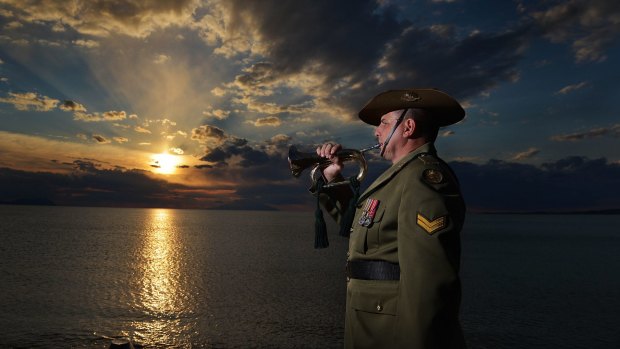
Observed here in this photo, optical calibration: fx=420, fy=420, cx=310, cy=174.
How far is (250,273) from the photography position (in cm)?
3362

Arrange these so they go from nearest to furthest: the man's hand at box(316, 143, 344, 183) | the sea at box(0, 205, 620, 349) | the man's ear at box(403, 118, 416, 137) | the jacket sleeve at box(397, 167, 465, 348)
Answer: the jacket sleeve at box(397, 167, 465, 348) < the man's ear at box(403, 118, 416, 137) < the man's hand at box(316, 143, 344, 183) < the sea at box(0, 205, 620, 349)

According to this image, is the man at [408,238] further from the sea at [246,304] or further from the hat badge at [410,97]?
the sea at [246,304]

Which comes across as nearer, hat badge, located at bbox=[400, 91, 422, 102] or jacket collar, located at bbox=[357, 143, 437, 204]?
jacket collar, located at bbox=[357, 143, 437, 204]

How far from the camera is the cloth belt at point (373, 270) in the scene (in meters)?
2.98

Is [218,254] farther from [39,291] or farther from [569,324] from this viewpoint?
[569,324]

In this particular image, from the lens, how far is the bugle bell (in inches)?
165

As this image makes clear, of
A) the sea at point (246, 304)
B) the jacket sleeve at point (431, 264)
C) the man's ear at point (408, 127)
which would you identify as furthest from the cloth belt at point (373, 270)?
the sea at point (246, 304)

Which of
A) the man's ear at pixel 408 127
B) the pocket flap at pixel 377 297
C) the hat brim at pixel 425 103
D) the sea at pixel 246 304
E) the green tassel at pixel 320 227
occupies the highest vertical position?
the hat brim at pixel 425 103

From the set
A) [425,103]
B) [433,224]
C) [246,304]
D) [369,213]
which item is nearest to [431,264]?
[433,224]

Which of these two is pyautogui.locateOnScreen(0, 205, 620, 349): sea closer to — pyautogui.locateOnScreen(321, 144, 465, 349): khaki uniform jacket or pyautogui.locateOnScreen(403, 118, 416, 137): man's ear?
pyautogui.locateOnScreen(321, 144, 465, 349): khaki uniform jacket

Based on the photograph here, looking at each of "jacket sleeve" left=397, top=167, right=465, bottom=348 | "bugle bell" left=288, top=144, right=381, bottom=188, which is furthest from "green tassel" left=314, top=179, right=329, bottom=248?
"jacket sleeve" left=397, top=167, right=465, bottom=348

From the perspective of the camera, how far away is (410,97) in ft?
11.1

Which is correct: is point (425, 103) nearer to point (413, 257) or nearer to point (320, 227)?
Result: point (413, 257)

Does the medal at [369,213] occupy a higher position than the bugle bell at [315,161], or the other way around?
the bugle bell at [315,161]
